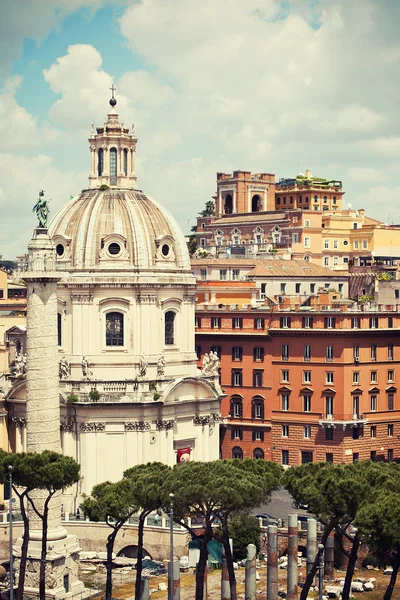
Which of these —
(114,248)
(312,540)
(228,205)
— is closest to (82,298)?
(114,248)

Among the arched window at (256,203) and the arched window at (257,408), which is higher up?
the arched window at (256,203)

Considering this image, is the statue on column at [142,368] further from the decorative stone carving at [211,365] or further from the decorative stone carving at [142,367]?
the decorative stone carving at [211,365]

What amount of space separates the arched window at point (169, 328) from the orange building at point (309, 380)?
1171 centimetres

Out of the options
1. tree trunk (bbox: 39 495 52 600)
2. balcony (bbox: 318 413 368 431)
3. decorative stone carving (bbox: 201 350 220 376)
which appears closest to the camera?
tree trunk (bbox: 39 495 52 600)

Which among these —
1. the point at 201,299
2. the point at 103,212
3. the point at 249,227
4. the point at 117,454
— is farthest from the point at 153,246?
the point at 249,227

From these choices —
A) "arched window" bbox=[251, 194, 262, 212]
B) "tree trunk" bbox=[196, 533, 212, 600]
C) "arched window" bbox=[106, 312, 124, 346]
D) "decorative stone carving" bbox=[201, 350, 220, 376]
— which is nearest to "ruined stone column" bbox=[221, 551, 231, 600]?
"tree trunk" bbox=[196, 533, 212, 600]

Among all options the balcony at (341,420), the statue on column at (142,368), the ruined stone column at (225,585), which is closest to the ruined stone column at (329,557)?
the ruined stone column at (225,585)

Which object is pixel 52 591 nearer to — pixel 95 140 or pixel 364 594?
pixel 364 594

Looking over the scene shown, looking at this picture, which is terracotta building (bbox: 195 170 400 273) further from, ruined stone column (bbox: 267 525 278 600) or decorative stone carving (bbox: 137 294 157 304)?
ruined stone column (bbox: 267 525 278 600)

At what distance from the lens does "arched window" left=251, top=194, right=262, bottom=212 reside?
15438 centimetres

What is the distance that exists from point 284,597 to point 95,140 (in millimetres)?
35285

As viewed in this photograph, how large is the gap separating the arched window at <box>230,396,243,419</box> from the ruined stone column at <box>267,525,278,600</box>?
106 ft

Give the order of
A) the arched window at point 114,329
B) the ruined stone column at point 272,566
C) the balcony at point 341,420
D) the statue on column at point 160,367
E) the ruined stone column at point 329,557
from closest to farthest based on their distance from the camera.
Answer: the ruined stone column at point 272,566 < the ruined stone column at point 329,557 < the statue on column at point 160,367 < the arched window at point 114,329 < the balcony at point 341,420

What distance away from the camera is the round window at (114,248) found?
323ft
